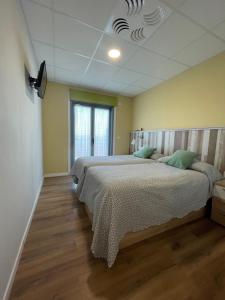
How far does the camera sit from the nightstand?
1.93 meters

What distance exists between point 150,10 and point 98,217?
2299 millimetres

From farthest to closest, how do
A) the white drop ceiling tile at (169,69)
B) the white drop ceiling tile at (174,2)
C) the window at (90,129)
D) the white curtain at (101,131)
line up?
the white curtain at (101,131) → the window at (90,129) → the white drop ceiling tile at (169,69) → the white drop ceiling tile at (174,2)

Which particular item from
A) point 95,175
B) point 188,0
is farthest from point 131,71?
point 95,175

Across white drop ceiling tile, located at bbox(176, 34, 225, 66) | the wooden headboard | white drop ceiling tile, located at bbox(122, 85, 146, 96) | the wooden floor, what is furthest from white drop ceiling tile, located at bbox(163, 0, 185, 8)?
the wooden floor

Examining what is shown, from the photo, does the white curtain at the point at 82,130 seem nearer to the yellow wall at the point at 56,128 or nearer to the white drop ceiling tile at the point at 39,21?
the yellow wall at the point at 56,128

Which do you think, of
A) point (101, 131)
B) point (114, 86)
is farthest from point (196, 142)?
point (101, 131)

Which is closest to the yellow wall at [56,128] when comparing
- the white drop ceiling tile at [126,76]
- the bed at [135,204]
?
the white drop ceiling tile at [126,76]

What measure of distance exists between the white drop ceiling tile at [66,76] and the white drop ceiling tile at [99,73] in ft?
0.66

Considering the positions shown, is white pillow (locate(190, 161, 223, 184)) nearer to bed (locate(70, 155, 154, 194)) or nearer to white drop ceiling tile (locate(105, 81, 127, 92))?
bed (locate(70, 155, 154, 194))

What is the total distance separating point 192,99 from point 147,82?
129 centimetres

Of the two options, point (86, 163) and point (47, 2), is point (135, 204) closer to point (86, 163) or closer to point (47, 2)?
point (86, 163)

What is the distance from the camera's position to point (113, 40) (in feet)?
6.84

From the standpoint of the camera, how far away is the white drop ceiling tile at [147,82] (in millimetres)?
3354

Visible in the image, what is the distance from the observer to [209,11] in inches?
61.2
